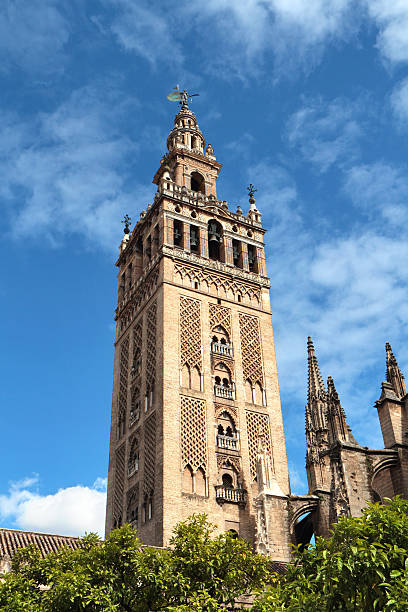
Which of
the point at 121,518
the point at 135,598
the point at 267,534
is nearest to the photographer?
the point at 135,598

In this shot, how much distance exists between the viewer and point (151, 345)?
37.4 m

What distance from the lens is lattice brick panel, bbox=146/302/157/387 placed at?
3647 centimetres

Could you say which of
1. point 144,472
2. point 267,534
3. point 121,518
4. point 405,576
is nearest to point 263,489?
point 267,534

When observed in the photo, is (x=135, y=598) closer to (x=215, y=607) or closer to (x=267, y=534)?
(x=215, y=607)

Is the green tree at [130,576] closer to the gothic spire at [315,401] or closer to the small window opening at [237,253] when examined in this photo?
the gothic spire at [315,401]

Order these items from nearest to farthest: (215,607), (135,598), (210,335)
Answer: (215,607), (135,598), (210,335)

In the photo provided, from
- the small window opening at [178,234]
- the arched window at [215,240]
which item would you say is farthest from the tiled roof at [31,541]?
the arched window at [215,240]

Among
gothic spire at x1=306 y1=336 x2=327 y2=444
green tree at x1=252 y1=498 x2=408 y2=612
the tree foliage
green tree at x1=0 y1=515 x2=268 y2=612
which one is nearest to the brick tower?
gothic spire at x1=306 y1=336 x2=327 y2=444

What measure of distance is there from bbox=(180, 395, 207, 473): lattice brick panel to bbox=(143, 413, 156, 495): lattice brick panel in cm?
153

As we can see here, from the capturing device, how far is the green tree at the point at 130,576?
1830cm

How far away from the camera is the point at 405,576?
1227cm

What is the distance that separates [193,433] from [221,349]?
19.4 feet

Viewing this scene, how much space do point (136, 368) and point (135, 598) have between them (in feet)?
66.3

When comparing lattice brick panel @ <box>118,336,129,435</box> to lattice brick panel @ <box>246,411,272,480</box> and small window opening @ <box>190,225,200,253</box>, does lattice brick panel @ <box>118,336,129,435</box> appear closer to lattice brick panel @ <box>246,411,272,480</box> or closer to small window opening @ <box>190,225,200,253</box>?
small window opening @ <box>190,225,200,253</box>
